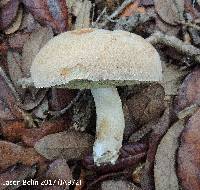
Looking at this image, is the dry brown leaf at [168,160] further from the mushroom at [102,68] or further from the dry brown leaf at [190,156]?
the mushroom at [102,68]

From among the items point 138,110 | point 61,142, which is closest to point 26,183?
point 61,142

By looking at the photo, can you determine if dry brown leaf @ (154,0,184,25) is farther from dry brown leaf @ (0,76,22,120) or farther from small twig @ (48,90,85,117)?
dry brown leaf @ (0,76,22,120)

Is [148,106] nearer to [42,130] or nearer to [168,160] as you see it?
[168,160]

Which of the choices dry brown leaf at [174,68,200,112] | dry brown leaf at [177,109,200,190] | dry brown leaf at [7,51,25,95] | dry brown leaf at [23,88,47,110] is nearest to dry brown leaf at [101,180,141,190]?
dry brown leaf at [177,109,200,190]

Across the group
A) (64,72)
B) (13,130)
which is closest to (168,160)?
(64,72)

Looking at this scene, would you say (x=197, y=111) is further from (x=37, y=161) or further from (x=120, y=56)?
(x=37, y=161)

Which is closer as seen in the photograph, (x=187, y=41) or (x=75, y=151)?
(x=75, y=151)
